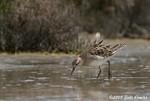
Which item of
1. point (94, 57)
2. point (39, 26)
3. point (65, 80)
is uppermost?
point (39, 26)

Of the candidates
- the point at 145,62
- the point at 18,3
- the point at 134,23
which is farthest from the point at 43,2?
the point at 134,23

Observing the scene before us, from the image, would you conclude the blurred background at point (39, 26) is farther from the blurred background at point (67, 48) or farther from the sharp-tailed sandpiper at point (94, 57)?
the sharp-tailed sandpiper at point (94, 57)

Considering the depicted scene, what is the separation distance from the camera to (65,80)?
12.9 m

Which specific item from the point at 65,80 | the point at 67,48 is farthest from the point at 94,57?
the point at 67,48

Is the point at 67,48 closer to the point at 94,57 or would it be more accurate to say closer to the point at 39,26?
the point at 39,26

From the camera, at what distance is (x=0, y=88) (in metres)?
11.6

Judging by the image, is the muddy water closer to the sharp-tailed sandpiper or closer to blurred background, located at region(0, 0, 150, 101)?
blurred background, located at region(0, 0, 150, 101)

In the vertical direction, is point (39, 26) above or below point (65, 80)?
above

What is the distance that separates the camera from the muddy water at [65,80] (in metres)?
10.8

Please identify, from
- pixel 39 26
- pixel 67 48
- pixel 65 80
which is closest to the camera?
pixel 65 80

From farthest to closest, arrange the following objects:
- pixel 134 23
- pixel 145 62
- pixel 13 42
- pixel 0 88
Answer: pixel 134 23 → pixel 13 42 → pixel 145 62 → pixel 0 88

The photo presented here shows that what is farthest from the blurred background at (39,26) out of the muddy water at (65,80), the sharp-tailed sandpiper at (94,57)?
the sharp-tailed sandpiper at (94,57)

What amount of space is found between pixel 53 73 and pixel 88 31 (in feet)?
36.1

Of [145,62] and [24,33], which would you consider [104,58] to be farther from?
[24,33]
